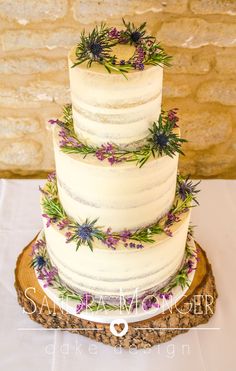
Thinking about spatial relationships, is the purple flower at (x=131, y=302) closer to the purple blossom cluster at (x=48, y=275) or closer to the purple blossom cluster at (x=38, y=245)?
the purple blossom cluster at (x=48, y=275)

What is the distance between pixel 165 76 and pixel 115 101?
109cm

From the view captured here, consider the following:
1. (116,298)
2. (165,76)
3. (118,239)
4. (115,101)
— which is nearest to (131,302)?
(116,298)

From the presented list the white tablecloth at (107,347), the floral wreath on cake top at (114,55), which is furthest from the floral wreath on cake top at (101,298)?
the floral wreath on cake top at (114,55)

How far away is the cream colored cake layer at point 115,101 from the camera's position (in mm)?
1265

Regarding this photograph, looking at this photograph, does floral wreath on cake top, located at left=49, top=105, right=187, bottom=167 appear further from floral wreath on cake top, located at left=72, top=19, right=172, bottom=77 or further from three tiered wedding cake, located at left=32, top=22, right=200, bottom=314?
floral wreath on cake top, located at left=72, top=19, right=172, bottom=77

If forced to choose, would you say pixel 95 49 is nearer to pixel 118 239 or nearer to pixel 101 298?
pixel 118 239

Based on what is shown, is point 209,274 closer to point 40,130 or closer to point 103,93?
point 103,93

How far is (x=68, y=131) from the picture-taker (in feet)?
4.94

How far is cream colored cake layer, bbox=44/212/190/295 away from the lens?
147 cm

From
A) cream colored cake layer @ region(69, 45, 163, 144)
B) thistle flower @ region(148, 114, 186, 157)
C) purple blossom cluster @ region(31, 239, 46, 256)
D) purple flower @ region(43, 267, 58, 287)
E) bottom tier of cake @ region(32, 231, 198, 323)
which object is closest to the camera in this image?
cream colored cake layer @ region(69, 45, 163, 144)

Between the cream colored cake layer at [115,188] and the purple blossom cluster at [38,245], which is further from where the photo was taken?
the purple blossom cluster at [38,245]

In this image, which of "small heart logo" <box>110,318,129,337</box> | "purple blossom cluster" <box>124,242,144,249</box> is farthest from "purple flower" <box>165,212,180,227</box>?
"small heart logo" <box>110,318,129,337</box>

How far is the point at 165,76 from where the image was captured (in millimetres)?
2293

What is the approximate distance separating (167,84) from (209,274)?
41.1 inches
